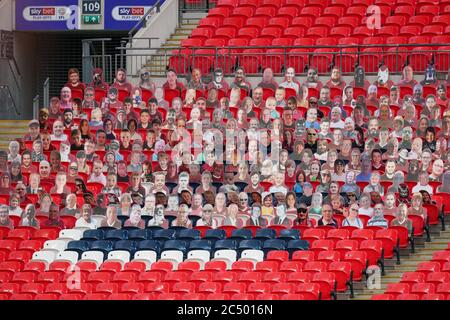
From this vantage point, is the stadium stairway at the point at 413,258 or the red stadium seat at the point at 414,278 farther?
the stadium stairway at the point at 413,258

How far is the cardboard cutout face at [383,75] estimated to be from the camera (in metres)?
28.9

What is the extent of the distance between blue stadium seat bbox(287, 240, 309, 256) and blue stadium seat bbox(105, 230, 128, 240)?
2.80 m

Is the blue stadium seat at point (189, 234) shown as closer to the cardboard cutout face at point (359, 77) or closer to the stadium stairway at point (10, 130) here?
the cardboard cutout face at point (359, 77)

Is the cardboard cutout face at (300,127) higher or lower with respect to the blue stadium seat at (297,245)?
higher

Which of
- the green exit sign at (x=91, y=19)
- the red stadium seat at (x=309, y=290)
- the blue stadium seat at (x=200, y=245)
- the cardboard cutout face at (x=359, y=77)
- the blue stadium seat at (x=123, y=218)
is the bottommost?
the red stadium seat at (x=309, y=290)

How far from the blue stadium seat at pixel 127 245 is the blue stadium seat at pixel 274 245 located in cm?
210

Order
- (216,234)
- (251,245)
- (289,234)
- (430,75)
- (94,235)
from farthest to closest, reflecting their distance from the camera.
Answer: (430,75) < (94,235) < (216,234) < (289,234) < (251,245)

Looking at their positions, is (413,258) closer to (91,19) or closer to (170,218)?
(170,218)

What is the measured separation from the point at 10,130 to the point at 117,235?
6.14 m

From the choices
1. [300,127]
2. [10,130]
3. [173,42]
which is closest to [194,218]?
[300,127]

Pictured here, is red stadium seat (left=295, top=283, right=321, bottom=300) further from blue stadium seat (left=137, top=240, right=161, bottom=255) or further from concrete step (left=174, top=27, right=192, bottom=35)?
concrete step (left=174, top=27, right=192, bottom=35)

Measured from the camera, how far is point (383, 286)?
24.8 m

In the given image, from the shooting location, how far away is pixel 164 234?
26438 millimetres

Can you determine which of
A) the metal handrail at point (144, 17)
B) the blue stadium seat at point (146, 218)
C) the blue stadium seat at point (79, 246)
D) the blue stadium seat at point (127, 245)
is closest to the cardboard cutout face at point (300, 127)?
the blue stadium seat at point (146, 218)
